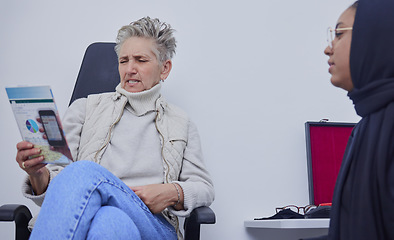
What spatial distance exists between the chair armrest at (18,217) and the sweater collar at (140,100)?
1.73ft

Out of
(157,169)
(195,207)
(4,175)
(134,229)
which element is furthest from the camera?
(4,175)

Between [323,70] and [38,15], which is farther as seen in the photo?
[323,70]

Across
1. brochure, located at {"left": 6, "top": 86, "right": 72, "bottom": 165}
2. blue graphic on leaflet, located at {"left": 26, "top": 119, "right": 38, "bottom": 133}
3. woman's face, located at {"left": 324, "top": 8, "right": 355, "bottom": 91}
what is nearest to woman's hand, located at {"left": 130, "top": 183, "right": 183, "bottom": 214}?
brochure, located at {"left": 6, "top": 86, "right": 72, "bottom": 165}

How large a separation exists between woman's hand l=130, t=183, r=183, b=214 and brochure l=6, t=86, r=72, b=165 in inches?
10.1

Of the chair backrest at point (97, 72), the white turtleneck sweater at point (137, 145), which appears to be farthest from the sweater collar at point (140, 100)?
the chair backrest at point (97, 72)

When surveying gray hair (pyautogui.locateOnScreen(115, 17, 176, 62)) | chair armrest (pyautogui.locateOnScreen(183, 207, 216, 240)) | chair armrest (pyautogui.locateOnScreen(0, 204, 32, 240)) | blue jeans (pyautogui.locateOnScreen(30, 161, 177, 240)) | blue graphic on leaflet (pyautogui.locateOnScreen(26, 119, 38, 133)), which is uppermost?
gray hair (pyautogui.locateOnScreen(115, 17, 176, 62))

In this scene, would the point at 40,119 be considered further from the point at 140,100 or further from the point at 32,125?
the point at 140,100

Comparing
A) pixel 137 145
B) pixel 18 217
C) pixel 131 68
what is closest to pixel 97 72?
pixel 131 68

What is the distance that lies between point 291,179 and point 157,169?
0.72 metres

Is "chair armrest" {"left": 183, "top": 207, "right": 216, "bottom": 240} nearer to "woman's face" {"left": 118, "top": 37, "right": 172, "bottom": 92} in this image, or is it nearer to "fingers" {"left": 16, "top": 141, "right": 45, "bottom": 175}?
"fingers" {"left": 16, "top": 141, "right": 45, "bottom": 175}

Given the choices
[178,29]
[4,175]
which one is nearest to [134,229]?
[4,175]

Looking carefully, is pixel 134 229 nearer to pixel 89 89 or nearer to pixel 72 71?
pixel 89 89

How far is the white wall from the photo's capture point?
5.99 feet

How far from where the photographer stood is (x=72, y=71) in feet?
6.02
